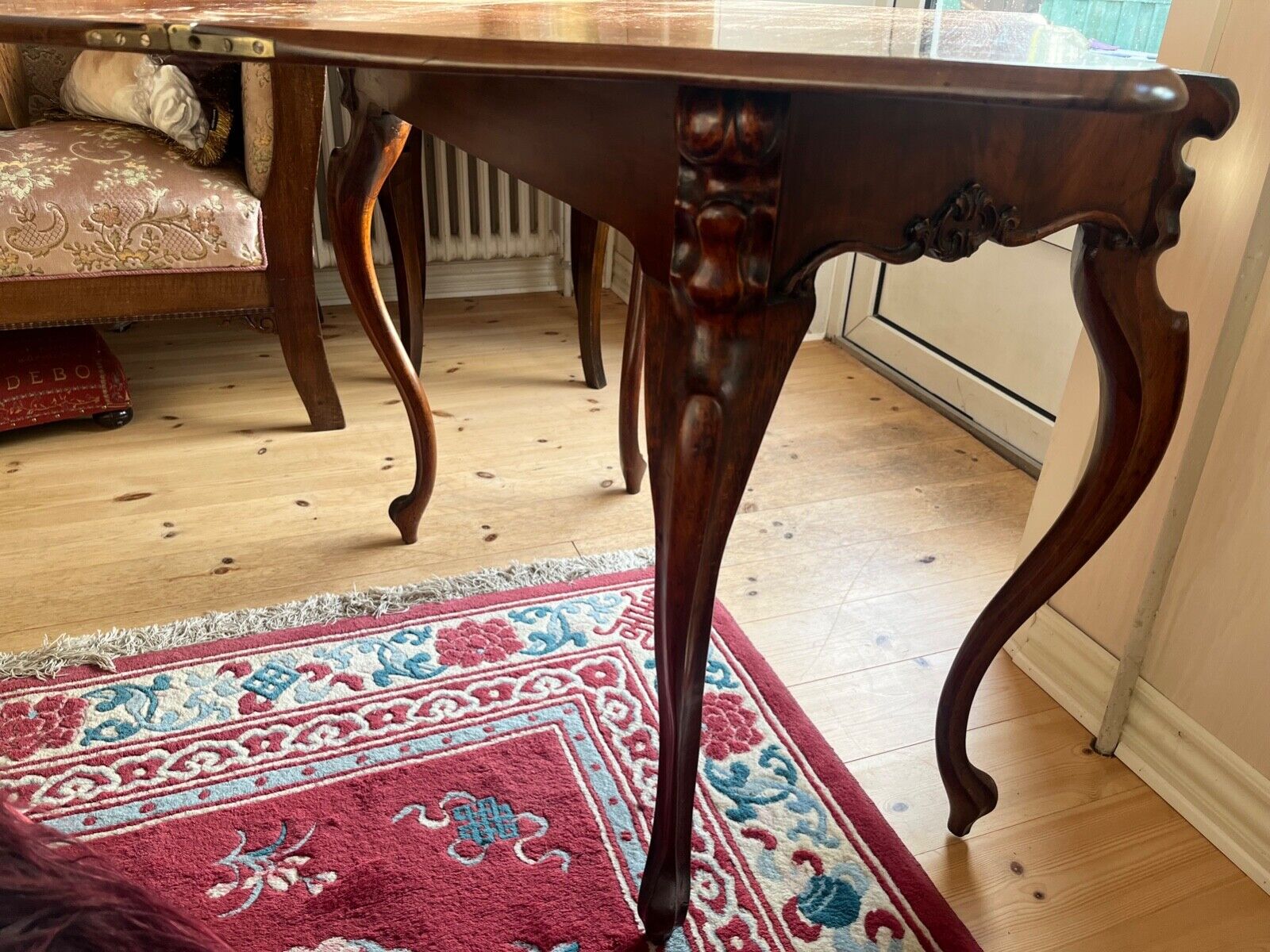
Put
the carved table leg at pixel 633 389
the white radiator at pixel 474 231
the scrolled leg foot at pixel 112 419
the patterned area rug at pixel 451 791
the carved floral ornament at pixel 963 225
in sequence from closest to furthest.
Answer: the carved floral ornament at pixel 963 225 < the patterned area rug at pixel 451 791 < the carved table leg at pixel 633 389 < the scrolled leg foot at pixel 112 419 < the white radiator at pixel 474 231

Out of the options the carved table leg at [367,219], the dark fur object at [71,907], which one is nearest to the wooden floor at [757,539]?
the carved table leg at [367,219]

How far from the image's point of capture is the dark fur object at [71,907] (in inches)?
9.6

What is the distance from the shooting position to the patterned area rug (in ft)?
2.80

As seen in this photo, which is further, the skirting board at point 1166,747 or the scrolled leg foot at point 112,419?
the scrolled leg foot at point 112,419

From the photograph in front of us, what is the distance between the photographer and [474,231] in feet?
8.64

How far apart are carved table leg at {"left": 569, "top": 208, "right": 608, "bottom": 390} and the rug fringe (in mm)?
690

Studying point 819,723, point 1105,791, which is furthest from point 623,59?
point 1105,791

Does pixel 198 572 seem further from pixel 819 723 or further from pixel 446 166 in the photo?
pixel 446 166

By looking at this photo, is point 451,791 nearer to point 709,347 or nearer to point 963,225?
point 709,347

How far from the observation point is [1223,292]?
928 mm

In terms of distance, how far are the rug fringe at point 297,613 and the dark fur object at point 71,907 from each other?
1.00 m

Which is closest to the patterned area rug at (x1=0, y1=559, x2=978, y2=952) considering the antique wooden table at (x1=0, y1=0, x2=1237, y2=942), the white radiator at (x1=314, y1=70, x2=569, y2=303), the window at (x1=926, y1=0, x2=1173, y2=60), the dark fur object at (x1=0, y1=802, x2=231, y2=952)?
the antique wooden table at (x1=0, y1=0, x2=1237, y2=942)

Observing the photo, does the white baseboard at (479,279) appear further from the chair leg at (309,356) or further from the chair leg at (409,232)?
the chair leg at (309,356)

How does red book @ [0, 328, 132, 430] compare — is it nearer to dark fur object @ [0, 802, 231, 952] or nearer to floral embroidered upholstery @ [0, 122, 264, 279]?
floral embroidered upholstery @ [0, 122, 264, 279]
